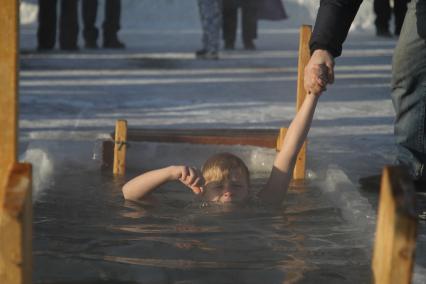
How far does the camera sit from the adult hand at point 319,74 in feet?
12.7

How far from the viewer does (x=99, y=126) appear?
25.5 feet

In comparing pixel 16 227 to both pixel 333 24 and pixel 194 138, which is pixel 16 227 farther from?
pixel 194 138

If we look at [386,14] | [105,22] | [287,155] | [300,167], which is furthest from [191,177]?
[386,14]

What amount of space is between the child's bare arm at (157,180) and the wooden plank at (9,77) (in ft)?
4.72

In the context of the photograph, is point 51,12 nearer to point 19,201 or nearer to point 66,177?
point 66,177

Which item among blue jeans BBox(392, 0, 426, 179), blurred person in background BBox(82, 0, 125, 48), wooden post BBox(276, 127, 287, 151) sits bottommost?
blurred person in background BBox(82, 0, 125, 48)

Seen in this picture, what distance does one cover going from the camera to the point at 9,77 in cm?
308

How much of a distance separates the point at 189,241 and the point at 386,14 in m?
17.2

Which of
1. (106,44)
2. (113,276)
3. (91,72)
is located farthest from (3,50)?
(106,44)

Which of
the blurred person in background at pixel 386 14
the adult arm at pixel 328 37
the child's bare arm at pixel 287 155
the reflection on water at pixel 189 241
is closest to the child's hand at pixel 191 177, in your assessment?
the reflection on water at pixel 189 241

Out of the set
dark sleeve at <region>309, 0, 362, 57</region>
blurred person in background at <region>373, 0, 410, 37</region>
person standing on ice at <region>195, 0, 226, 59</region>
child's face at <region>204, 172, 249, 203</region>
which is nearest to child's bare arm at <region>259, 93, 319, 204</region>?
child's face at <region>204, 172, 249, 203</region>

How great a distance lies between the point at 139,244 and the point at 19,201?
1.82m

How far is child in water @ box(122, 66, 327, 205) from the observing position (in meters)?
4.69

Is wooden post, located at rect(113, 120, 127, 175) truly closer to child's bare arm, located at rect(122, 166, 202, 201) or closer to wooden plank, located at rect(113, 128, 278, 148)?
wooden plank, located at rect(113, 128, 278, 148)
